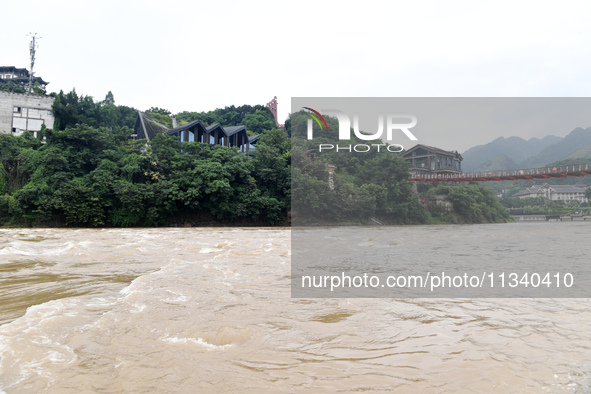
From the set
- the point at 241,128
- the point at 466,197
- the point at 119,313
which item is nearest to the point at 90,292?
the point at 119,313

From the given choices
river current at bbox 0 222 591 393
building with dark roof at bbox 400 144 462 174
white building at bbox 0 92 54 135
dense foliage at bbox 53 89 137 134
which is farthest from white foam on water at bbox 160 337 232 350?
white building at bbox 0 92 54 135

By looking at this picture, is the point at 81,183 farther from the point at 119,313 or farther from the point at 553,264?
the point at 553,264

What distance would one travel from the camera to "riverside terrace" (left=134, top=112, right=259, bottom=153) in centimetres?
2224

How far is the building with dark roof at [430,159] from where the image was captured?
21.9m

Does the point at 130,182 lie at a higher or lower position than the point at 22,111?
lower

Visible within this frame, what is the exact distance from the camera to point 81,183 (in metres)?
16.9

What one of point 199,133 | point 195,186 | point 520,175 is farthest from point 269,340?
point 199,133

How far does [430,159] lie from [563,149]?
24289 mm

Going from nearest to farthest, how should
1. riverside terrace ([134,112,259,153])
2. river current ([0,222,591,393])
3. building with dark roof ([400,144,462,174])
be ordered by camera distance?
river current ([0,222,591,393]), building with dark roof ([400,144,462,174]), riverside terrace ([134,112,259,153])

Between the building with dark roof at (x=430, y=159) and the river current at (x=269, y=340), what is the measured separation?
19.2 metres

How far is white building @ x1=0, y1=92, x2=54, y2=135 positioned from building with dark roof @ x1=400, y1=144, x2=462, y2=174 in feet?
89.3

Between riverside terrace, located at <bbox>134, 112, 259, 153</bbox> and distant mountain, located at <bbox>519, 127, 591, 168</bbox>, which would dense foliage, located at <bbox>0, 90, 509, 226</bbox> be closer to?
riverside terrace, located at <bbox>134, 112, 259, 153</bbox>

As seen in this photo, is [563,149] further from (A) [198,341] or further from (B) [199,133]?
(A) [198,341]

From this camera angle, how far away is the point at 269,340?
2486mm
